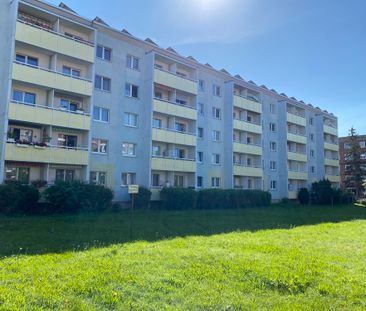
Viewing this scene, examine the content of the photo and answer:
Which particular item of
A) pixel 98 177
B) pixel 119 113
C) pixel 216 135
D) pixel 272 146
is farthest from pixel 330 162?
pixel 98 177

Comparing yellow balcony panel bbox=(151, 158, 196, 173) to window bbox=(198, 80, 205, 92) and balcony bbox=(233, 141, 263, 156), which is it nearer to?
balcony bbox=(233, 141, 263, 156)

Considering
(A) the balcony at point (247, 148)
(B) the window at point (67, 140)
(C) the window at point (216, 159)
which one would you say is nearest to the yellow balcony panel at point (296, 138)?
(A) the balcony at point (247, 148)

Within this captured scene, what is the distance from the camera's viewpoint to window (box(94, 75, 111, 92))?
27859 mm

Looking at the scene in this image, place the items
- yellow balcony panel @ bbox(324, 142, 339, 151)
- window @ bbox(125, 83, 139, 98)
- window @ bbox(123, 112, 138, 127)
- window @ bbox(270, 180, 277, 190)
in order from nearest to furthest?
window @ bbox(123, 112, 138, 127) → window @ bbox(125, 83, 139, 98) → window @ bbox(270, 180, 277, 190) → yellow balcony panel @ bbox(324, 142, 339, 151)

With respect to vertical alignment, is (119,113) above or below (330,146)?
below

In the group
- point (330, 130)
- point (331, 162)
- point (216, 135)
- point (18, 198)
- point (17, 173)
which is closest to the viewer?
point (18, 198)

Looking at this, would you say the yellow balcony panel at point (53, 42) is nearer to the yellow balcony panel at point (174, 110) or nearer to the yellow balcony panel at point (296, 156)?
the yellow balcony panel at point (174, 110)

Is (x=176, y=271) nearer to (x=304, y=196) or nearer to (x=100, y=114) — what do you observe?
(x=100, y=114)

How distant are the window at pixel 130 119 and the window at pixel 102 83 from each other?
8.98ft

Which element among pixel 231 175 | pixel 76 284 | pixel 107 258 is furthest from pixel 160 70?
pixel 76 284

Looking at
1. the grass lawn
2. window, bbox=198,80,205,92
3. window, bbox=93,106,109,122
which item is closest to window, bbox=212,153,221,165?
window, bbox=198,80,205,92

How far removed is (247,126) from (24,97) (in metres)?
25.9

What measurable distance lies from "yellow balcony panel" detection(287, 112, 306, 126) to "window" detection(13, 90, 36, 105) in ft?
117

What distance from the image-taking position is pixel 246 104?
41.1 metres
